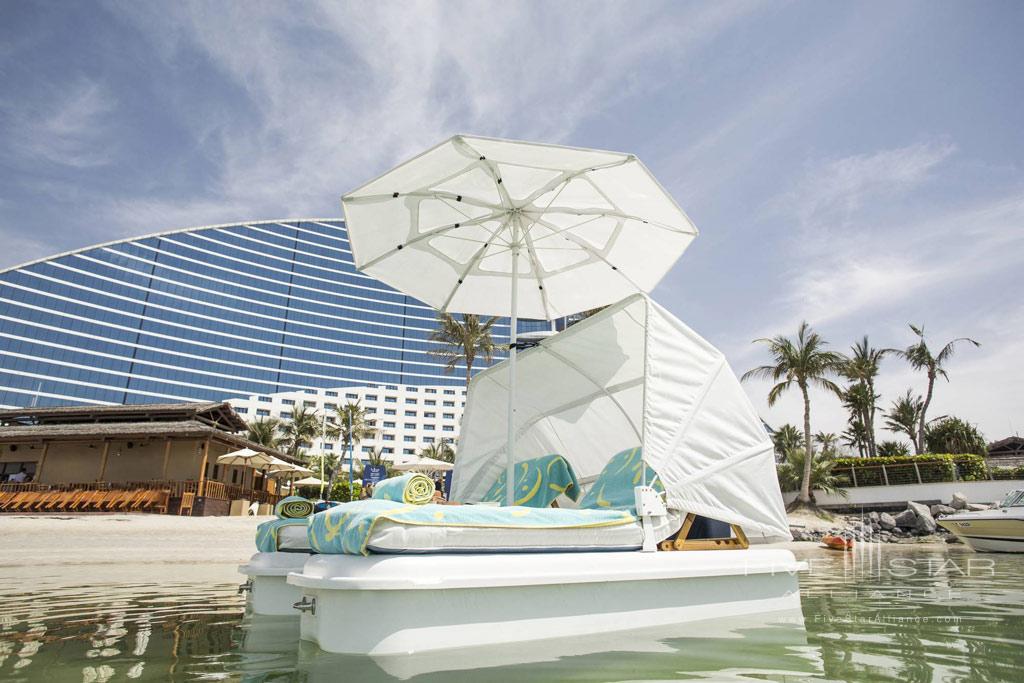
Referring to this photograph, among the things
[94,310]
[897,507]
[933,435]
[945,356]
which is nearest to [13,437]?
[897,507]

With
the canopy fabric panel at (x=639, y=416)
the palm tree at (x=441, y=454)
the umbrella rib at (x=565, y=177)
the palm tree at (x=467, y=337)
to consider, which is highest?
the palm tree at (x=467, y=337)

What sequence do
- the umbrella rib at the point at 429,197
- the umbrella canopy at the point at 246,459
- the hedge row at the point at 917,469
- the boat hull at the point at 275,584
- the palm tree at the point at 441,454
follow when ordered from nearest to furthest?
the boat hull at the point at 275,584 < the umbrella rib at the point at 429,197 < the umbrella canopy at the point at 246,459 < the hedge row at the point at 917,469 < the palm tree at the point at 441,454

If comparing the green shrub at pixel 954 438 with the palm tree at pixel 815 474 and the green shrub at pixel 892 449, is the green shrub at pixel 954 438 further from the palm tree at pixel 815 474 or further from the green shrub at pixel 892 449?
the palm tree at pixel 815 474

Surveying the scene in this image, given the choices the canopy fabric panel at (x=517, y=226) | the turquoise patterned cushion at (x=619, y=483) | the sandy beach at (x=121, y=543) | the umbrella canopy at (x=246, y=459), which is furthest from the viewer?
the umbrella canopy at (x=246, y=459)

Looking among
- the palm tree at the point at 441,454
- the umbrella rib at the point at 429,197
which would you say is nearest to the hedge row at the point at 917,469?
the umbrella rib at the point at 429,197

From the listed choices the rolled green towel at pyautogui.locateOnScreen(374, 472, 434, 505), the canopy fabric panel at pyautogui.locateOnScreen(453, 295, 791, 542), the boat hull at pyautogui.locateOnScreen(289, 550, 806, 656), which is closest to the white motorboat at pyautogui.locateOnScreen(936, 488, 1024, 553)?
the canopy fabric panel at pyautogui.locateOnScreen(453, 295, 791, 542)

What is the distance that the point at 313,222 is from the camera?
115312 millimetres

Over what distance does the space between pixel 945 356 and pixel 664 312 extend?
36.8m

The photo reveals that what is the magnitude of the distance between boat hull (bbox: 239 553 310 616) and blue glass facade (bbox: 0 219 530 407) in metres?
93.4

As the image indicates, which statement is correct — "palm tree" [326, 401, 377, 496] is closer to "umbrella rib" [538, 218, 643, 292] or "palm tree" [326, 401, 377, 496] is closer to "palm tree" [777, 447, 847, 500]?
"palm tree" [777, 447, 847, 500]

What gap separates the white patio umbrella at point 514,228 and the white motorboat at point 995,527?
13.0 m

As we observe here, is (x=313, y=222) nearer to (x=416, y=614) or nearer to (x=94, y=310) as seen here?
(x=94, y=310)

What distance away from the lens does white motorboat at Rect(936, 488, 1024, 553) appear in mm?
13141

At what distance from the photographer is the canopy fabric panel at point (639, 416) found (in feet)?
13.7
